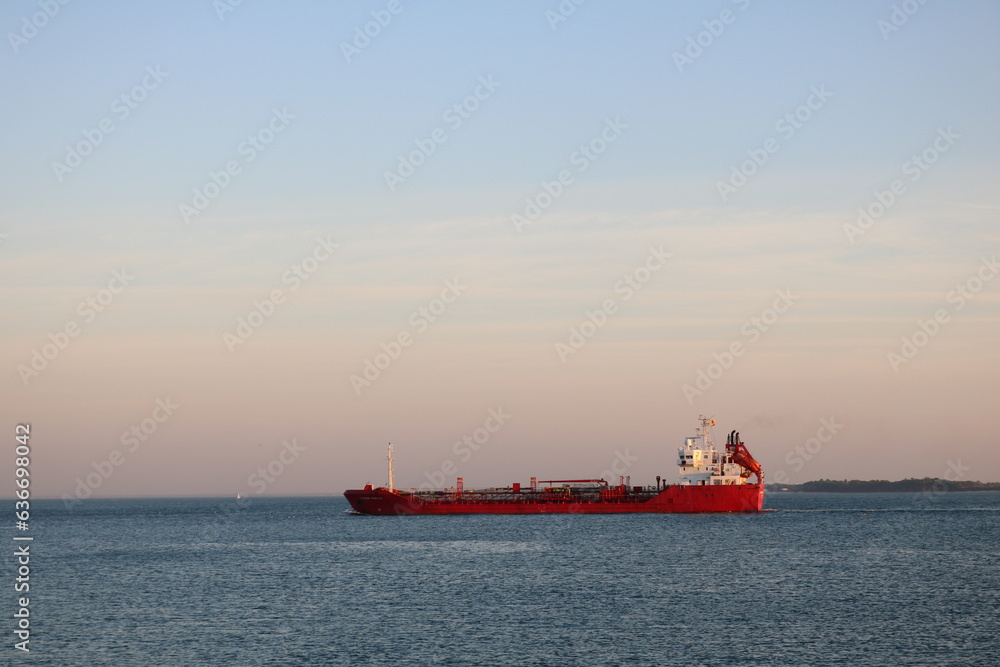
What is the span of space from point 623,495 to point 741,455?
13.8m

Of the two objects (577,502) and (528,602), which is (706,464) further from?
(528,602)

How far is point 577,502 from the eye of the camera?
117625 millimetres

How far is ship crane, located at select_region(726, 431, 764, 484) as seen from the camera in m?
113

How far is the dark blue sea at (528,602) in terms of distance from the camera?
39.1 meters

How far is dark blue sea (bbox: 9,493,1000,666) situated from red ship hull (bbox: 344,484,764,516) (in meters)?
21.3

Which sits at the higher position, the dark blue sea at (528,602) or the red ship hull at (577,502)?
the red ship hull at (577,502)

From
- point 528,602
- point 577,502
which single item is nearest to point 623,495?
point 577,502

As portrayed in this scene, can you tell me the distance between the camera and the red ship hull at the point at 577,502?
111 meters

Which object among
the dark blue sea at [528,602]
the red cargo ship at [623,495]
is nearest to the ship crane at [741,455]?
the red cargo ship at [623,495]

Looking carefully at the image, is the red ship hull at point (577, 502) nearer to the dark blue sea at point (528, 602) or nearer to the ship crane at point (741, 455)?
the ship crane at point (741, 455)

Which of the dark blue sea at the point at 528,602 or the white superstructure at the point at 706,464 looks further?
the white superstructure at the point at 706,464

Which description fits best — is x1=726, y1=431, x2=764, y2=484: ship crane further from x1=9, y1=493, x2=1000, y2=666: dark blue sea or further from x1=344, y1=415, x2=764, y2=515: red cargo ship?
x1=9, y1=493, x2=1000, y2=666: dark blue sea

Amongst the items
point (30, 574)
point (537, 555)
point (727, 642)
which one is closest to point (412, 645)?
point (727, 642)

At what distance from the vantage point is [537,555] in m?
72.6
